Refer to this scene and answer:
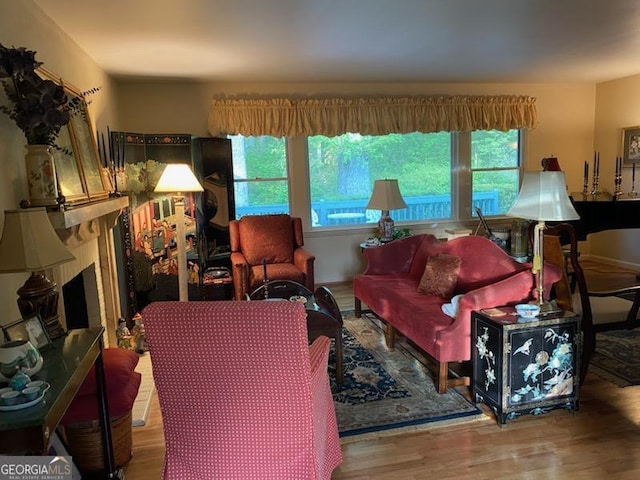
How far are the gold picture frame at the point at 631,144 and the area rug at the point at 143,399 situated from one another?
609 cm

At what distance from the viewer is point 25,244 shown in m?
1.70

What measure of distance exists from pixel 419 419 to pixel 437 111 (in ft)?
13.9

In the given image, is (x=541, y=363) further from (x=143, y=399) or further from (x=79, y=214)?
(x=79, y=214)

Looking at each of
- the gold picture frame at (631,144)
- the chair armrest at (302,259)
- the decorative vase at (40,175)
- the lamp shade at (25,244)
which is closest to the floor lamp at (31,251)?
the lamp shade at (25,244)

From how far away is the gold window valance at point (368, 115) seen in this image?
545 cm

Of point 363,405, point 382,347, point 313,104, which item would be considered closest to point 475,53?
point 313,104

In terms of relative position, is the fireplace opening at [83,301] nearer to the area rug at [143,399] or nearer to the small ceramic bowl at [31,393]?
the area rug at [143,399]

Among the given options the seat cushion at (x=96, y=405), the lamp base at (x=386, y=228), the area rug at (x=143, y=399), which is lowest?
the area rug at (x=143, y=399)

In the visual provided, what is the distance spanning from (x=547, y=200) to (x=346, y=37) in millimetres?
2018

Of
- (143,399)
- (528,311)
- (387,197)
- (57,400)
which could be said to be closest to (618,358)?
(528,311)

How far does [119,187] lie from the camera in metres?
4.26

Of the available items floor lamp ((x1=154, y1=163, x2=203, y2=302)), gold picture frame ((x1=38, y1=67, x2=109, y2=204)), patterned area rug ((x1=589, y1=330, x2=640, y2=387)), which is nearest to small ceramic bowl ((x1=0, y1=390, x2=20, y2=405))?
gold picture frame ((x1=38, y1=67, x2=109, y2=204))

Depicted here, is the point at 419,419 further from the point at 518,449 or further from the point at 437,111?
the point at 437,111

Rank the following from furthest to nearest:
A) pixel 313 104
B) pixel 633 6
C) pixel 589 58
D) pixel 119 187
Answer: pixel 313 104
pixel 589 58
pixel 119 187
pixel 633 6
